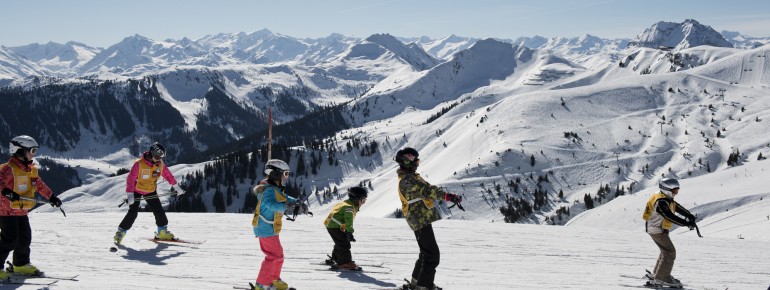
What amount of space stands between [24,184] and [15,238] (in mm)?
1038

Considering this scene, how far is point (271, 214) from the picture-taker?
30.6 feet

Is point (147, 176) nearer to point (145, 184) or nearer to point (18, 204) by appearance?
point (145, 184)

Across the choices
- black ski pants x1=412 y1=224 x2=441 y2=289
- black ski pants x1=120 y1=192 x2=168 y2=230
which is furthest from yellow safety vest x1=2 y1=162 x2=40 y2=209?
black ski pants x1=412 y1=224 x2=441 y2=289

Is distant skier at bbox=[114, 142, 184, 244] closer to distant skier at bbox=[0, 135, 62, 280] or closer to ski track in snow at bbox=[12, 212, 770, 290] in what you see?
ski track in snow at bbox=[12, 212, 770, 290]

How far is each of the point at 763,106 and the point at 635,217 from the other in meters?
97.5

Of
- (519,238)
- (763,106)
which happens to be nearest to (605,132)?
(763,106)

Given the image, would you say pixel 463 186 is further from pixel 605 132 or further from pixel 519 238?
pixel 519 238

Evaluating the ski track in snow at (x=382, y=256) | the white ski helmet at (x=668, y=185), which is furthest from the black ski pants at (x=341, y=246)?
the white ski helmet at (x=668, y=185)

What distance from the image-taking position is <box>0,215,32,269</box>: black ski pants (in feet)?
34.2

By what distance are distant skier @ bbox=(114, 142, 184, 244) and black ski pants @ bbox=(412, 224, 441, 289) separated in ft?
25.6

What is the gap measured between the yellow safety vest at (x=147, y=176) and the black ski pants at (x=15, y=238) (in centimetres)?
379

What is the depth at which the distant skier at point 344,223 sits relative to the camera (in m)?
12.0

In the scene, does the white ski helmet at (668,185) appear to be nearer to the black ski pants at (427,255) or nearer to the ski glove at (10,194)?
the black ski pants at (427,255)

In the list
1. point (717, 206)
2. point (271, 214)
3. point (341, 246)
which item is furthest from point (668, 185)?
point (717, 206)
